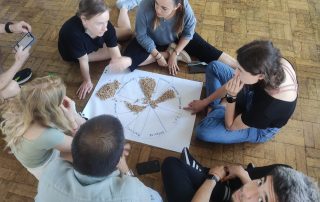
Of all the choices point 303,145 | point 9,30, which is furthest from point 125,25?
point 303,145

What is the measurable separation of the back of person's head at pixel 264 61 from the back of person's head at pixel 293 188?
0.39m

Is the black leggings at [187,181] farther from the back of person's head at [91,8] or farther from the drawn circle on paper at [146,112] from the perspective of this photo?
the back of person's head at [91,8]

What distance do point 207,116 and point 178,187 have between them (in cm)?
43

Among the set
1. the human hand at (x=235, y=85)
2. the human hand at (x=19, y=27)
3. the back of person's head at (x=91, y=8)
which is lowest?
the human hand at (x=235, y=85)

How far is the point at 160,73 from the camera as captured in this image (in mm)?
1829

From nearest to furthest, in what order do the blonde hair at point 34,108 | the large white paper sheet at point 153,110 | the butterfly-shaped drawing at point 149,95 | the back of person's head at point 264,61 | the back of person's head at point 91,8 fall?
the blonde hair at point 34,108 < the back of person's head at point 264,61 < the back of person's head at point 91,8 < the large white paper sheet at point 153,110 < the butterfly-shaped drawing at point 149,95

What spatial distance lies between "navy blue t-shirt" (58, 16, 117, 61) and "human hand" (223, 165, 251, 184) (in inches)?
36.9

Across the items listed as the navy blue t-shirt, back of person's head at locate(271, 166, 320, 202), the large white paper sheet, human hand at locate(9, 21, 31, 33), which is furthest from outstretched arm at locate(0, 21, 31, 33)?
back of person's head at locate(271, 166, 320, 202)

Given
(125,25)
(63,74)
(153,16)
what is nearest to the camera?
(153,16)

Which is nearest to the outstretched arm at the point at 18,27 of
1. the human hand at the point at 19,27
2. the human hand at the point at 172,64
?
the human hand at the point at 19,27

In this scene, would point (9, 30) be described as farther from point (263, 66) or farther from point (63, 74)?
point (263, 66)

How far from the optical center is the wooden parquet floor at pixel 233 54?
148 cm

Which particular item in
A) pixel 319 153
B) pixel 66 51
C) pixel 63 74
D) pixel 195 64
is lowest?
pixel 319 153

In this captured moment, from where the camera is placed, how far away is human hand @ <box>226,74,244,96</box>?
4.11ft
